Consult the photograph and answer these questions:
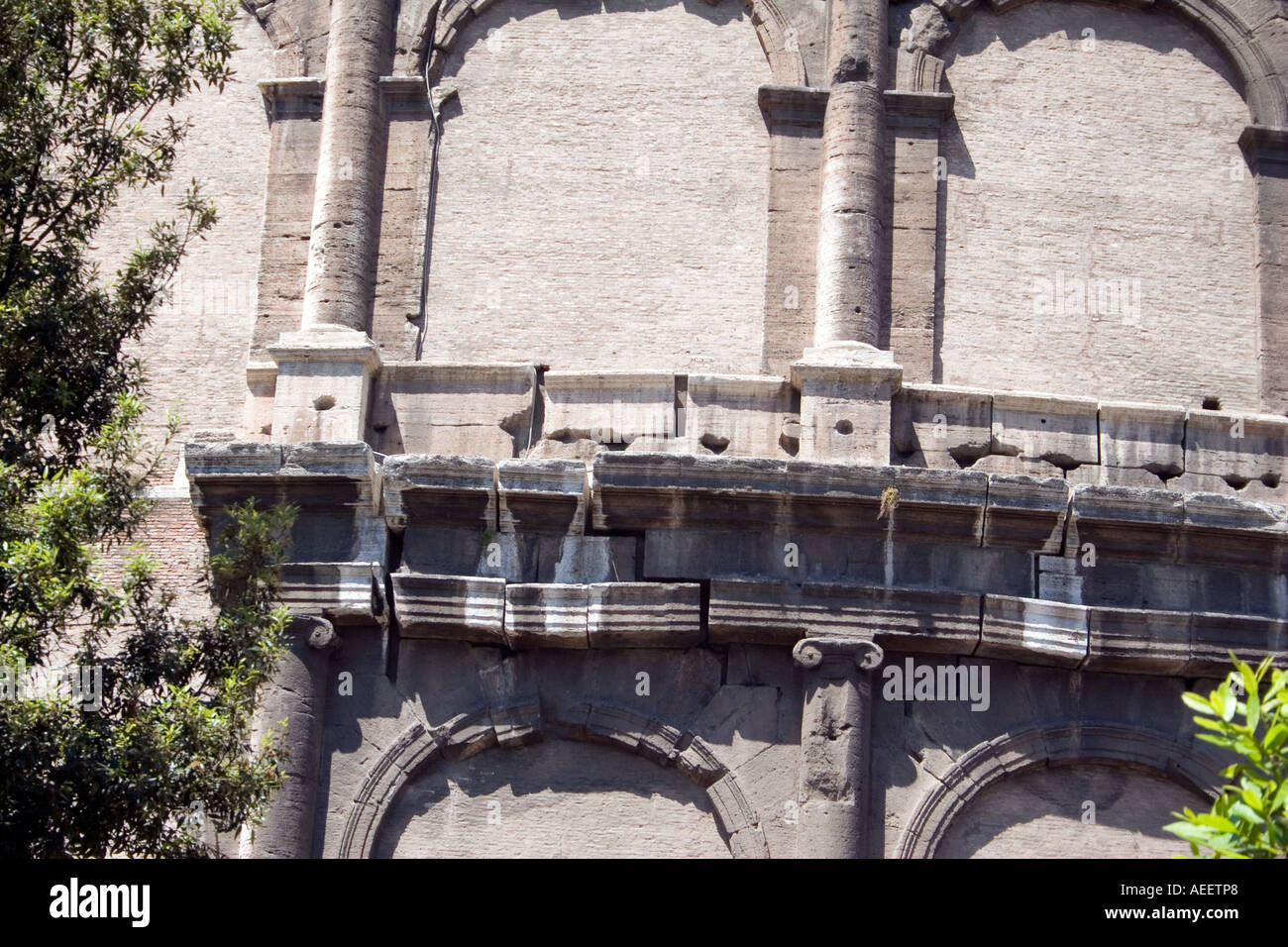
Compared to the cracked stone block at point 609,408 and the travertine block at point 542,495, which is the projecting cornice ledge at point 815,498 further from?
the cracked stone block at point 609,408

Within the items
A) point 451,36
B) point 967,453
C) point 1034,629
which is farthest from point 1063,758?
point 451,36

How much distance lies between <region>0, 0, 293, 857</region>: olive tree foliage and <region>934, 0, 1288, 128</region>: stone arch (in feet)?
23.0

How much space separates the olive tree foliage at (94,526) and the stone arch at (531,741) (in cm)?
152

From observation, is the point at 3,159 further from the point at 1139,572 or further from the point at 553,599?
the point at 1139,572

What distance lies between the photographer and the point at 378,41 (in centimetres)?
1703

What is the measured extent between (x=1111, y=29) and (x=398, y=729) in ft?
25.7

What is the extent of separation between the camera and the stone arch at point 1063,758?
14508 mm

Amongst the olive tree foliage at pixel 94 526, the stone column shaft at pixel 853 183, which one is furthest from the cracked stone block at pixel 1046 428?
the olive tree foliage at pixel 94 526

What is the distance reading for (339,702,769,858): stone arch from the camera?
14406 mm

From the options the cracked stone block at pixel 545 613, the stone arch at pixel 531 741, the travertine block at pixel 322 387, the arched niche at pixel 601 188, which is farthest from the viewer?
the arched niche at pixel 601 188

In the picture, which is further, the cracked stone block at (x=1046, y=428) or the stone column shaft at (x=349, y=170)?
the stone column shaft at (x=349, y=170)

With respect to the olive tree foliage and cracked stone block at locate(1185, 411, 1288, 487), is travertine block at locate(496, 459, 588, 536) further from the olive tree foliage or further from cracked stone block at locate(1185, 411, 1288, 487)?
cracked stone block at locate(1185, 411, 1288, 487)

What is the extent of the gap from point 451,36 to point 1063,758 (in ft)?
23.1

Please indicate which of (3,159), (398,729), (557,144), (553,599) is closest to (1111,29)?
(557,144)
